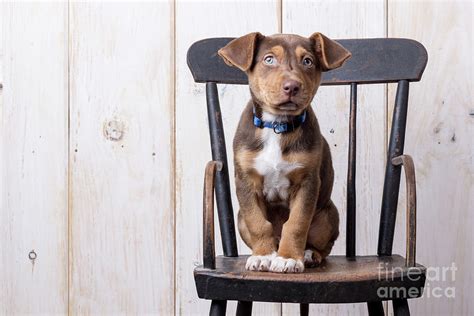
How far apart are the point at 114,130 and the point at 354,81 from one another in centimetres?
66

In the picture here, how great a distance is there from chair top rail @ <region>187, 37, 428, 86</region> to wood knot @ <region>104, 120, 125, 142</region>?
0.39m

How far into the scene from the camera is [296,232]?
150 centimetres

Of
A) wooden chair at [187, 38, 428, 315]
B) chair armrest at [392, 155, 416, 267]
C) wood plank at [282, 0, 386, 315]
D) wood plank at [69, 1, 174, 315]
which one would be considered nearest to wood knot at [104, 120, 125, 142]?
wood plank at [69, 1, 174, 315]

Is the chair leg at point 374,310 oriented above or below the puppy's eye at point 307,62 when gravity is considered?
below

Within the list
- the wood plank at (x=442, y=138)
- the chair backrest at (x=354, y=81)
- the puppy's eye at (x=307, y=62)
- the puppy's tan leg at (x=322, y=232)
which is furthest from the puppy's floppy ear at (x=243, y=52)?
the wood plank at (x=442, y=138)

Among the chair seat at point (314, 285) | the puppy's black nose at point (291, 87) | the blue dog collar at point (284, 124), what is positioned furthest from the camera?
the blue dog collar at point (284, 124)

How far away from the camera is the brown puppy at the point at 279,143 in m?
1.50

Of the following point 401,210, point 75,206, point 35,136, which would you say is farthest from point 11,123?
point 401,210

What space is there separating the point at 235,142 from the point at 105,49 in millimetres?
645

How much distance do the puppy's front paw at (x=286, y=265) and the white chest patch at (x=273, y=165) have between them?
178mm

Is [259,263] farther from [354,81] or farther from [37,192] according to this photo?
[37,192]

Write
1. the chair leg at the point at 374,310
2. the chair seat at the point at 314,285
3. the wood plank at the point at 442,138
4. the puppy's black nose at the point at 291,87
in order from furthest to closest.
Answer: the wood plank at the point at 442,138 → the chair leg at the point at 374,310 → the puppy's black nose at the point at 291,87 → the chair seat at the point at 314,285

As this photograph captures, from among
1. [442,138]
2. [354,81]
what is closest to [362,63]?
[354,81]

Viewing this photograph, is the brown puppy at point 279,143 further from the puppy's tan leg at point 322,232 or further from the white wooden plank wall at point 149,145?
the white wooden plank wall at point 149,145
